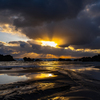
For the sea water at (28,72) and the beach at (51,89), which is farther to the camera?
the sea water at (28,72)

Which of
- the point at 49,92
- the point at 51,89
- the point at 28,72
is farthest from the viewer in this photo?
the point at 28,72

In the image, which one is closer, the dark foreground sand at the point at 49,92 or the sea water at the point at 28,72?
the dark foreground sand at the point at 49,92

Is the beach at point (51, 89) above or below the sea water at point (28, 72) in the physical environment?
above

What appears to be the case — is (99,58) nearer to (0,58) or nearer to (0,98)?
(0,58)

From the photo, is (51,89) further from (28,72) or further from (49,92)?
(28,72)

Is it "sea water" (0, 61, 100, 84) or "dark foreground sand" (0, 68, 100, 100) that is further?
"sea water" (0, 61, 100, 84)

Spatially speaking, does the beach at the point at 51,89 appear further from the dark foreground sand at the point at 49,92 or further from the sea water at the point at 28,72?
the sea water at the point at 28,72

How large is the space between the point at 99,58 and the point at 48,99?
127 meters

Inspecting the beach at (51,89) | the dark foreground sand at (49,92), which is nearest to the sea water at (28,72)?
the beach at (51,89)

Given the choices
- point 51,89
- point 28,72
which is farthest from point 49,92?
point 28,72

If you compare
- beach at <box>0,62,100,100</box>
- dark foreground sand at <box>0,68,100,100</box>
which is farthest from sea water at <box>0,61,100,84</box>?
dark foreground sand at <box>0,68,100,100</box>

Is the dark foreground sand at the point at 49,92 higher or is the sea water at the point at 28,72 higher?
the dark foreground sand at the point at 49,92

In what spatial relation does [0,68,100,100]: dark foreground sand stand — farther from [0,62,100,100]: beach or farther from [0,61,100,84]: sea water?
[0,61,100,84]: sea water

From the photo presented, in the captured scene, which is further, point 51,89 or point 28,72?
point 28,72
